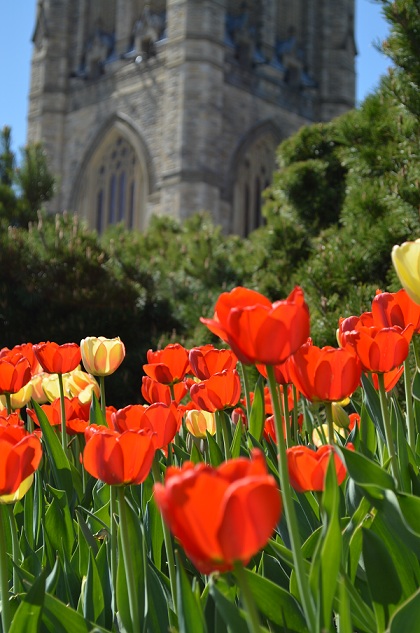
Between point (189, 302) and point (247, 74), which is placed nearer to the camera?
point (189, 302)

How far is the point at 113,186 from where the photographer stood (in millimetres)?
28266

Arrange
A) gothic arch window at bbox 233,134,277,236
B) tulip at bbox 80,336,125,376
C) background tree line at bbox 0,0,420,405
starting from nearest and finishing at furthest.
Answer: tulip at bbox 80,336,125,376, background tree line at bbox 0,0,420,405, gothic arch window at bbox 233,134,277,236

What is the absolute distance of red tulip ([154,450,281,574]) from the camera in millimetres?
678

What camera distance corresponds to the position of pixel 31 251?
6.96 metres

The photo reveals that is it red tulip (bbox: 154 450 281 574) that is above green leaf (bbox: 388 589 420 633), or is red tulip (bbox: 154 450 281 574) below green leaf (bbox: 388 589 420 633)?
above

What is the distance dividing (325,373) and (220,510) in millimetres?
621

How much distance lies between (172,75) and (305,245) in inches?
782

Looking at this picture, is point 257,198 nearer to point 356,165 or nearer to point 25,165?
point 25,165

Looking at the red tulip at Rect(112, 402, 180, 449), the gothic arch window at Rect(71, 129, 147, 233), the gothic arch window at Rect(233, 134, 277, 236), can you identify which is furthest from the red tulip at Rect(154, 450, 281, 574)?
the gothic arch window at Rect(71, 129, 147, 233)

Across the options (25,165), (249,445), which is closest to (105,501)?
(249,445)

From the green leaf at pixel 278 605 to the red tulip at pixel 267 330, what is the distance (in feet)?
1.11

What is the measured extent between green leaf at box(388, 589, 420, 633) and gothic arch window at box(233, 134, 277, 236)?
997 inches

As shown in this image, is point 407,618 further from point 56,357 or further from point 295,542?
point 56,357

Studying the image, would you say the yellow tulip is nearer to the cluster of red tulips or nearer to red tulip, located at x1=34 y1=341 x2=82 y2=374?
→ the cluster of red tulips
